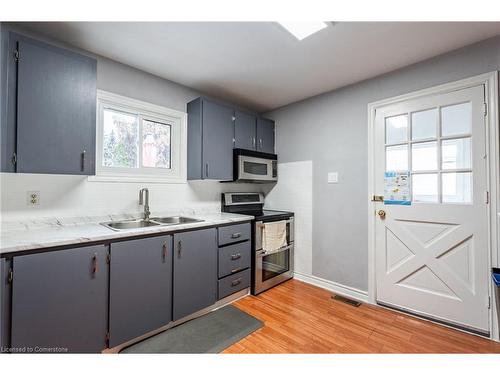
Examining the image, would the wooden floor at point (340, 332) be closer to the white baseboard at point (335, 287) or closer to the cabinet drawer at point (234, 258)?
the white baseboard at point (335, 287)

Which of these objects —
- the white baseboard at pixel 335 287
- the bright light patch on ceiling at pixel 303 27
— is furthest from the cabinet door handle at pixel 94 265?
the white baseboard at pixel 335 287

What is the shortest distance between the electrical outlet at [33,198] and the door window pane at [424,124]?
3.26 metres

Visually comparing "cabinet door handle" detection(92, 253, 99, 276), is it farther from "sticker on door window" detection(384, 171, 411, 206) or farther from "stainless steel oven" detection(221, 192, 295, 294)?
"sticker on door window" detection(384, 171, 411, 206)

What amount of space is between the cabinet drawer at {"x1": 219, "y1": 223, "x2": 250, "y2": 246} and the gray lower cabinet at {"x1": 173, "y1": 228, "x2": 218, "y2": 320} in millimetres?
87

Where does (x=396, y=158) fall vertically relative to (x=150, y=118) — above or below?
below

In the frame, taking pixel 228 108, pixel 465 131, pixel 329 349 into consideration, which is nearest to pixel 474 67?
pixel 465 131

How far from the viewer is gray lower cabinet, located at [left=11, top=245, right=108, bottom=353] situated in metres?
1.22

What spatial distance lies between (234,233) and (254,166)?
3.31ft

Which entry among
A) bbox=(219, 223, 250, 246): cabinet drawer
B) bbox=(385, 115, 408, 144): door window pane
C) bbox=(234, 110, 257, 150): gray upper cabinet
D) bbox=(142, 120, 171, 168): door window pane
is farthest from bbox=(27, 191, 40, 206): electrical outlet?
bbox=(385, 115, 408, 144): door window pane

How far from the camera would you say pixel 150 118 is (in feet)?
7.90

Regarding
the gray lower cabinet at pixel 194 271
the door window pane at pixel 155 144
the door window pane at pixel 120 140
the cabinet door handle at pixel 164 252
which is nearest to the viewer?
the cabinet door handle at pixel 164 252

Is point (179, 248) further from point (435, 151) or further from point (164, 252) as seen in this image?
point (435, 151)

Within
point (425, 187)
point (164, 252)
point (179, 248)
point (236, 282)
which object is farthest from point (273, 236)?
point (425, 187)

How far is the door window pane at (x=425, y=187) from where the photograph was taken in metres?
2.00
